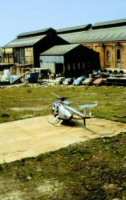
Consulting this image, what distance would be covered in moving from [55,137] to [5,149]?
2708 millimetres

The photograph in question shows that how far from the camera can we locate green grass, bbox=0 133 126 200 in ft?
32.9

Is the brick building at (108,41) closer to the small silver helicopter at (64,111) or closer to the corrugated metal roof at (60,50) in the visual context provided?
the corrugated metal roof at (60,50)

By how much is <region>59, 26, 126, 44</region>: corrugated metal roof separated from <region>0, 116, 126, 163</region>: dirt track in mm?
38594

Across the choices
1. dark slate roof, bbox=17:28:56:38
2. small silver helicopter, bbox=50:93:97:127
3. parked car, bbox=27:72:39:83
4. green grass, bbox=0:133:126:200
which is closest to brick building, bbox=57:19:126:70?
dark slate roof, bbox=17:28:56:38

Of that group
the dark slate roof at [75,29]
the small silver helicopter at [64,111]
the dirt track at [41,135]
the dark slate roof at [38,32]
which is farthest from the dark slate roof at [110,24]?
the dirt track at [41,135]

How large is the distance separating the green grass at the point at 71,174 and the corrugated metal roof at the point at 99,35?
43367mm

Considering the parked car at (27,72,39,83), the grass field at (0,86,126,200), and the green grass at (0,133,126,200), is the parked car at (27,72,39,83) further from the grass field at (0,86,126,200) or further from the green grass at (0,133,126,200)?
the green grass at (0,133,126,200)

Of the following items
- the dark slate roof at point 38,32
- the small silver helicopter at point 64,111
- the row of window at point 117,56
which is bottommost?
the small silver helicopter at point 64,111

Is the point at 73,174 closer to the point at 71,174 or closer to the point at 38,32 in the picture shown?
the point at 71,174

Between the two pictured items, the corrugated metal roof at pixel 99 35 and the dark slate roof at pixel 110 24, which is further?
the dark slate roof at pixel 110 24

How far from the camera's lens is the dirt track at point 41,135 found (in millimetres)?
14480

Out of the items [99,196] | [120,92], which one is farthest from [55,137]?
[120,92]

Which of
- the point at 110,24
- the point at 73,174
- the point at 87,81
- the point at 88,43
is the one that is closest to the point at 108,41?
the point at 88,43

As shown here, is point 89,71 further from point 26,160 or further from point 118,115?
point 26,160
